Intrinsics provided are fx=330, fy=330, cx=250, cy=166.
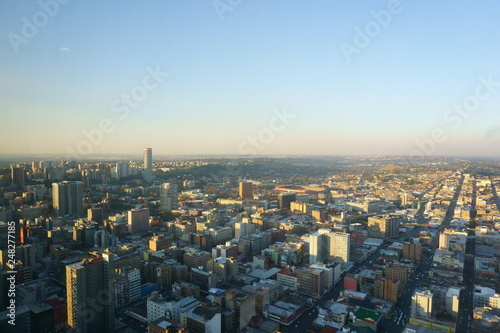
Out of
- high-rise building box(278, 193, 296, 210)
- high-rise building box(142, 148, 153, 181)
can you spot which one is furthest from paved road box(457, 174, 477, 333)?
high-rise building box(142, 148, 153, 181)

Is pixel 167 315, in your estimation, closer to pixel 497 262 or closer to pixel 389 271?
pixel 389 271

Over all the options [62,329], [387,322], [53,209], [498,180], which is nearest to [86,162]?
[53,209]

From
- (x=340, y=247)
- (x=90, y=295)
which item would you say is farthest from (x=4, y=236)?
(x=340, y=247)

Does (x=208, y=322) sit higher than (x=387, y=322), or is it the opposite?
(x=208, y=322)

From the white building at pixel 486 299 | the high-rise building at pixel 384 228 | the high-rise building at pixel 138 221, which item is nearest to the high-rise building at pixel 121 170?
the high-rise building at pixel 138 221

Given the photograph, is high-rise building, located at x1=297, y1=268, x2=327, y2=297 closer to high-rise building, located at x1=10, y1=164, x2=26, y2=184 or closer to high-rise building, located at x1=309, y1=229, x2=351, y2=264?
high-rise building, located at x1=309, y1=229, x2=351, y2=264

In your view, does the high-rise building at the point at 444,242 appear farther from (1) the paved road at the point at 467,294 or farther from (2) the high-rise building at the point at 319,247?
(2) the high-rise building at the point at 319,247
